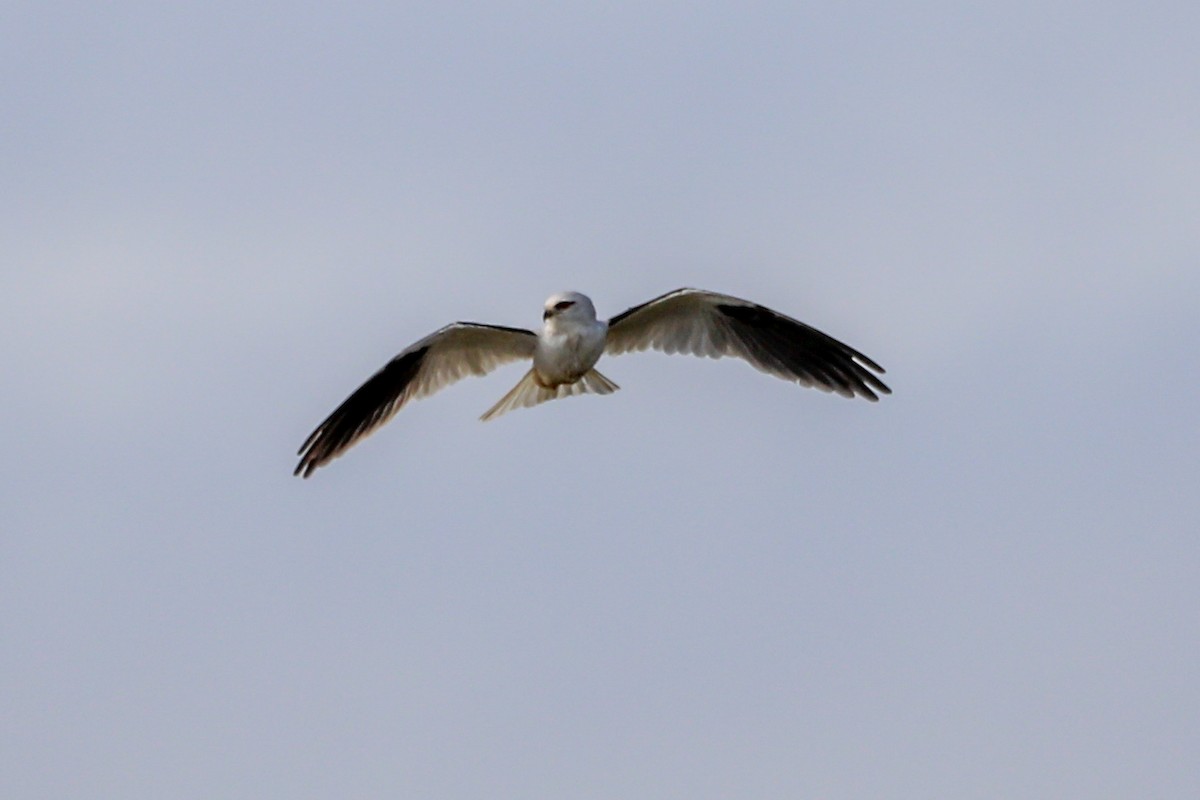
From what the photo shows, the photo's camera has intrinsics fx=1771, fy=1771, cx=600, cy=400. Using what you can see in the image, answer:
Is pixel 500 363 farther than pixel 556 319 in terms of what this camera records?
Yes

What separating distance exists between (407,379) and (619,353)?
5.38ft

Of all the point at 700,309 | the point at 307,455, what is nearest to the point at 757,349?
the point at 700,309

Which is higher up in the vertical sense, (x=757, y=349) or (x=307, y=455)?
(x=757, y=349)

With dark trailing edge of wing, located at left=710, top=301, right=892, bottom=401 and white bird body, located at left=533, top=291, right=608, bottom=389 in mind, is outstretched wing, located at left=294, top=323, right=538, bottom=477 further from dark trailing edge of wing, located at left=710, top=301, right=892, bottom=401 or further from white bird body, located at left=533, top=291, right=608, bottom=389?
dark trailing edge of wing, located at left=710, top=301, right=892, bottom=401

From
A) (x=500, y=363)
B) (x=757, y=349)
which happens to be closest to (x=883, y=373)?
(x=757, y=349)

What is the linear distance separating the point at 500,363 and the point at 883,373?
292 centimetres

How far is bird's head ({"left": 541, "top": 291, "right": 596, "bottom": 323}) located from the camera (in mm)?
12281

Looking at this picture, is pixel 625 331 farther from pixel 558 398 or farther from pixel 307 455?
pixel 307 455

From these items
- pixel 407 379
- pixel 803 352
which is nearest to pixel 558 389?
pixel 407 379

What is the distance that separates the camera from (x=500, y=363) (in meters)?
13.6

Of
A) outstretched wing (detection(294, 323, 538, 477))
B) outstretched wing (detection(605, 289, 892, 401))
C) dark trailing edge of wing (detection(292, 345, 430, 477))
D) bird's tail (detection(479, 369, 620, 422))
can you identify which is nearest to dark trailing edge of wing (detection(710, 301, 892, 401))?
outstretched wing (detection(605, 289, 892, 401))

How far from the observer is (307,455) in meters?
13.6

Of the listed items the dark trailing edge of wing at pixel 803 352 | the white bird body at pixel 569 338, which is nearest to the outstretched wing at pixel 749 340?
the dark trailing edge of wing at pixel 803 352

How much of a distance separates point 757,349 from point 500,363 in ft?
6.49
